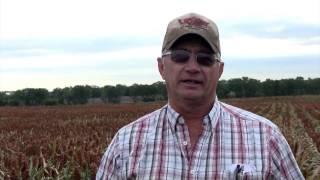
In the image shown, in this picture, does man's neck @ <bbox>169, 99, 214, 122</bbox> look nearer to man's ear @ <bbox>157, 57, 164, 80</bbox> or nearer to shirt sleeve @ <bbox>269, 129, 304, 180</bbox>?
man's ear @ <bbox>157, 57, 164, 80</bbox>

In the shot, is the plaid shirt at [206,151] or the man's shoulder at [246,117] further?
the man's shoulder at [246,117]

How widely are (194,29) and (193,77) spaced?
24cm

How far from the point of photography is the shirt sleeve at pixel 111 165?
312cm

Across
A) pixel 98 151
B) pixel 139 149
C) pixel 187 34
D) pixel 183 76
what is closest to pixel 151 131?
pixel 139 149

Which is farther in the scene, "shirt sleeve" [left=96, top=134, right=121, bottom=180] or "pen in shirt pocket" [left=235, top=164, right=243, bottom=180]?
"shirt sleeve" [left=96, top=134, right=121, bottom=180]

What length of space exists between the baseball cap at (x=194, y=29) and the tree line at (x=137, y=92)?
355 ft

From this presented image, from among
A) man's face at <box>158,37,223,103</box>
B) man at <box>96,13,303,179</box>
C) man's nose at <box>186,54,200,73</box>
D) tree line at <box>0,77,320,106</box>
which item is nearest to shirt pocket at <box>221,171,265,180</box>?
man at <box>96,13,303,179</box>

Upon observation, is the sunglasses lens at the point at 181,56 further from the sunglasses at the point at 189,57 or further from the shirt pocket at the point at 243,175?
the shirt pocket at the point at 243,175

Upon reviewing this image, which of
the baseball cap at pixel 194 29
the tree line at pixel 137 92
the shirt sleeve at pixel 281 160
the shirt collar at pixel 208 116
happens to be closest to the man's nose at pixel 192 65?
the baseball cap at pixel 194 29

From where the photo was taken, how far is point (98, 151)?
9.38 metres

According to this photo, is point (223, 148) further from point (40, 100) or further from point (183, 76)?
point (40, 100)

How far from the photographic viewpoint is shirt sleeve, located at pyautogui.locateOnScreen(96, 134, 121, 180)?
3125 millimetres

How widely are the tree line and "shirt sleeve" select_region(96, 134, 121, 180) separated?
10825 centimetres

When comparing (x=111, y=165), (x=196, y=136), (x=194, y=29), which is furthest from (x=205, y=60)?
(x=111, y=165)
